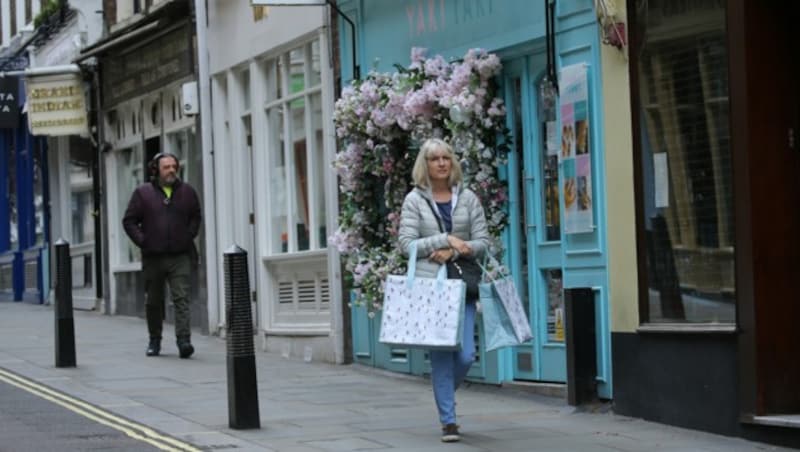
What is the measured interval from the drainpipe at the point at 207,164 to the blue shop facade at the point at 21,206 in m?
9.19

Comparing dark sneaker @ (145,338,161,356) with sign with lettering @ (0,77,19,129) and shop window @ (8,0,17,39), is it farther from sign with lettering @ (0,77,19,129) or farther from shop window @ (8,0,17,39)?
shop window @ (8,0,17,39)

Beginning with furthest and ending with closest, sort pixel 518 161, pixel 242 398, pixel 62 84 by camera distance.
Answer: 1. pixel 62 84
2. pixel 518 161
3. pixel 242 398

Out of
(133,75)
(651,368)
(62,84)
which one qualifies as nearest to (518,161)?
(651,368)

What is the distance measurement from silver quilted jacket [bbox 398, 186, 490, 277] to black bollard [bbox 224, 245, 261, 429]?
1231 mm

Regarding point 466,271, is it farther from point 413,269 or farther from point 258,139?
point 258,139

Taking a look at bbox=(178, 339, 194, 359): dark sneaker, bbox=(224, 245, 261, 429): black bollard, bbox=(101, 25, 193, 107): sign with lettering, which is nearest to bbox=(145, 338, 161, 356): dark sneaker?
bbox=(178, 339, 194, 359): dark sneaker

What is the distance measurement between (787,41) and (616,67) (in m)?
1.48

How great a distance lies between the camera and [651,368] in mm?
10766

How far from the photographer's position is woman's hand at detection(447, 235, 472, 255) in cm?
990

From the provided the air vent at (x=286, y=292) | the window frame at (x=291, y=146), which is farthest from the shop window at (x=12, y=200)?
the air vent at (x=286, y=292)

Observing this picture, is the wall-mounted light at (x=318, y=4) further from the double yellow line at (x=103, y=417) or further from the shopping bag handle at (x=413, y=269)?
the shopping bag handle at (x=413, y=269)

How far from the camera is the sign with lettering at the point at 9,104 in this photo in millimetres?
29469

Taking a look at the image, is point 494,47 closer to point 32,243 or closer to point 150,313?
point 150,313

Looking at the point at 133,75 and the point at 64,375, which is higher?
the point at 133,75
